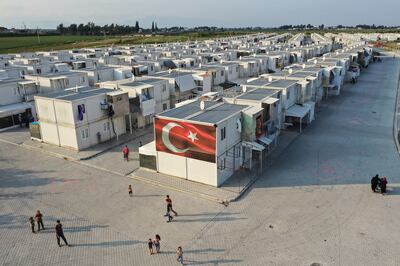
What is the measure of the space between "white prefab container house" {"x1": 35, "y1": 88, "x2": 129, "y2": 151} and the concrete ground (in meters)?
2.28

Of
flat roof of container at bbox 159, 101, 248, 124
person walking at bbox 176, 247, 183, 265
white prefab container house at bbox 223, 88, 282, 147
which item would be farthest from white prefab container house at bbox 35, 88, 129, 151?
person walking at bbox 176, 247, 183, 265

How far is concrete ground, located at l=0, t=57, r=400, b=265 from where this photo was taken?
49.2ft

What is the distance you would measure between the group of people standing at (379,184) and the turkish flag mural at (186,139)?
30.7ft

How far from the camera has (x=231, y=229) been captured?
16734 millimetres

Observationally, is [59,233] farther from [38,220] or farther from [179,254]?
[179,254]

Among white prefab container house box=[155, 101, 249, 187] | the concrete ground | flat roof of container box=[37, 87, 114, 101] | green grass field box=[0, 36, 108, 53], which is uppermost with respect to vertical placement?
green grass field box=[0, 36, 108, 53]

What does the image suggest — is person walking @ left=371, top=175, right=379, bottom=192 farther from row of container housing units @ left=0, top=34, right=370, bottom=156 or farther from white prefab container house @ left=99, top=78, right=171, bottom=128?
white prefab container house @ left=99, top=78, right=171, bottom=128

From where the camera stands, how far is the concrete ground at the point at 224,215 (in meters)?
15.0

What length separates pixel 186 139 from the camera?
21.2 metres

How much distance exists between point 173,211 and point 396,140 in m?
21.1

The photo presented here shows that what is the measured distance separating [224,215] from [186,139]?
216 inches

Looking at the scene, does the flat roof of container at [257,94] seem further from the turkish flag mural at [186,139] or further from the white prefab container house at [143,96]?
the white prefab container house at [143,96]

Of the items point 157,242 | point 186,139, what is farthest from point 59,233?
point 186,139

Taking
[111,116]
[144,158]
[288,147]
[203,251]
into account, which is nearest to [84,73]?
[111,116]
